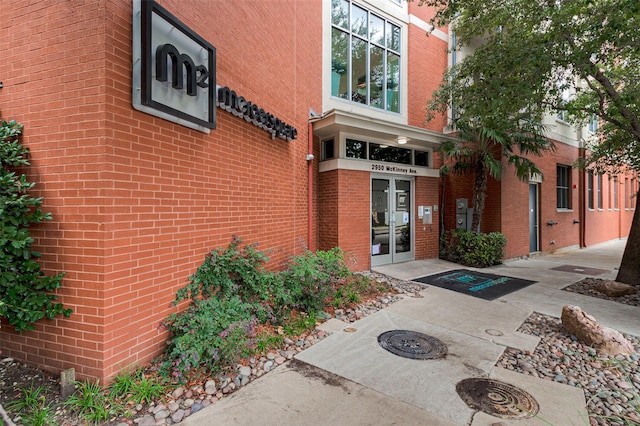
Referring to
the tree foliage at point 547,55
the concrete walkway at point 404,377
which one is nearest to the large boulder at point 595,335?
the concrete walkway at point 404,377

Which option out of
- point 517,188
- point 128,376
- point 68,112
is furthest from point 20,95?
point 517,188

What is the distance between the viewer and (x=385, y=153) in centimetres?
837

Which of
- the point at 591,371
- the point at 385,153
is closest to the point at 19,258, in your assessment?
the point at 591,371

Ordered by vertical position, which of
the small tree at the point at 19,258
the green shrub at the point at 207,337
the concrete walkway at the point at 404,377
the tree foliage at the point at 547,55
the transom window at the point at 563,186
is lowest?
the concrete walkway at the point at 404,377

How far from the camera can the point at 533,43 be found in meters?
5.77

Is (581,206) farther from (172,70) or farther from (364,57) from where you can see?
(172,70)

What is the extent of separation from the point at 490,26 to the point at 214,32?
5948mm

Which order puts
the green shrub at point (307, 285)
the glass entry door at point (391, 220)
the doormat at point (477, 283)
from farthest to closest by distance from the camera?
the glass entry door at point (391, 220) → the doormat at point (477, 283) → the green shrub at point (307, 285)

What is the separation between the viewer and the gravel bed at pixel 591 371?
2.63 meters

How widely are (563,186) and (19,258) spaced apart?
16.6 meters

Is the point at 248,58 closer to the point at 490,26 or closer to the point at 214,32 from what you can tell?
the point at 214,32

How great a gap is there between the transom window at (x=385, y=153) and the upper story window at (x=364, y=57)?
4.74ft

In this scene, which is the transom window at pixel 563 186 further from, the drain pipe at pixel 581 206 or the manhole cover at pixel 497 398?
the manhole cover at pixel 497 398

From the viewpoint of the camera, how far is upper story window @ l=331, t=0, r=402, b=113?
8.30 meters
